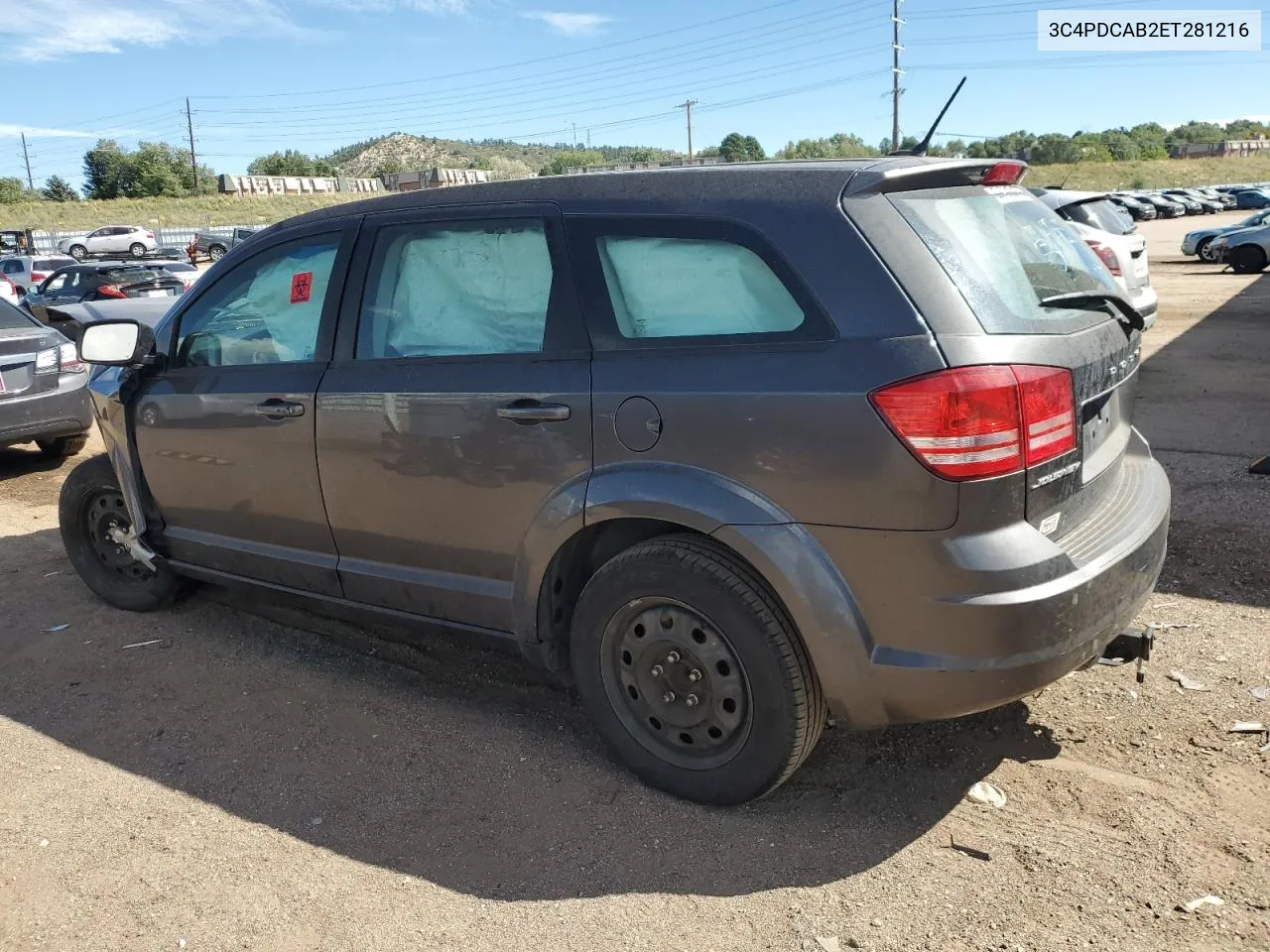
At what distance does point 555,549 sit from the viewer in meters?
3.09

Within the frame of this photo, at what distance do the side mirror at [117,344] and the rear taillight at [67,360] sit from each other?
4.11 meters

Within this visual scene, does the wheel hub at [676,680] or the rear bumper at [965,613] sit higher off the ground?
the rear bumper at [965,613]

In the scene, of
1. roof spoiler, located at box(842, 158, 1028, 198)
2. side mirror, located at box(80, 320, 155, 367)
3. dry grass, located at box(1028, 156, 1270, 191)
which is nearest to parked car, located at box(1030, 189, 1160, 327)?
roof spoiler, located at box(842, 158, 1028, 198)

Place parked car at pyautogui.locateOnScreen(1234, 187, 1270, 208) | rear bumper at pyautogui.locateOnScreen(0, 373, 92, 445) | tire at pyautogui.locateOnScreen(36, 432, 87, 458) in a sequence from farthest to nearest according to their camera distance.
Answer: parked car at pyautogui.locateOnScreen(1234, 187, 1270, 208) → tire at pyautogui.locateOnScreen(36, 432, 87, 458) → rear bumper at pyautogui.locateOnScreen(0, 373, 92, 445)

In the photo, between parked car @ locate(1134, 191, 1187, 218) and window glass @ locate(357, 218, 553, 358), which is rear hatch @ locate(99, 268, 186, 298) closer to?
window glass @ locate(357, 218, 553, 358)

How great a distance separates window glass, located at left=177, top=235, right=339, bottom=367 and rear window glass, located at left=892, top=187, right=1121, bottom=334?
7.13 feet

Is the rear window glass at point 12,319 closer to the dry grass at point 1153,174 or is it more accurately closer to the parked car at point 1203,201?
the parked car at point 1203,201

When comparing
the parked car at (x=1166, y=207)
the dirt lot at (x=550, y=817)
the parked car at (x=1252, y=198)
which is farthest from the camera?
the parked car at (x=1166, y=207)

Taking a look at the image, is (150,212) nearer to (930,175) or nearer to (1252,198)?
(1252,198)

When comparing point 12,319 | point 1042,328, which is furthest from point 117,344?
point 12,319

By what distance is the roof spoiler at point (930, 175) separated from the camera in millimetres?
2711

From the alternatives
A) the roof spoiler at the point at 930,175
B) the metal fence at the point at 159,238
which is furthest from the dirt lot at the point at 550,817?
the metal fence at the point at 159,238

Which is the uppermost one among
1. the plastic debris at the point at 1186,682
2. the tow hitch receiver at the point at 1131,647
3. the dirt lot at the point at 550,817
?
the tow hitch receiver at the point at 1131,647

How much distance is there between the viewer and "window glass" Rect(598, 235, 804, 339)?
8.98 feet
